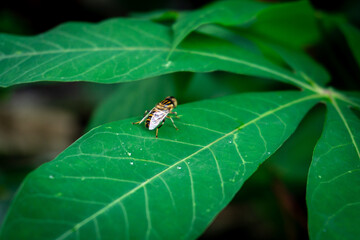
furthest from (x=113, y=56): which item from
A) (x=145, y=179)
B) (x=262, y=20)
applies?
(x=262, y=20)

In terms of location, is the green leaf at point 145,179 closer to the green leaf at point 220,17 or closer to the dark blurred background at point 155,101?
the green leaf at point 220,17

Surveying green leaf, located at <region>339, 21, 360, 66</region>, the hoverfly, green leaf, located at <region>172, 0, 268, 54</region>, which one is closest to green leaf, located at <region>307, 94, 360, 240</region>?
the hoverfly

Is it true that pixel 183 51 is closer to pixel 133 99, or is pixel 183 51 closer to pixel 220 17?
pixel 220 17

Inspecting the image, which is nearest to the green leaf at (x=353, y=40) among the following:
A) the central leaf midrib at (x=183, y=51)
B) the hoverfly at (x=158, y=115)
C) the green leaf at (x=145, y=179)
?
the central leaf midrib at (x=183, y=51)

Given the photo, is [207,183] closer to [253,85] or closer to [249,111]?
[249,111]

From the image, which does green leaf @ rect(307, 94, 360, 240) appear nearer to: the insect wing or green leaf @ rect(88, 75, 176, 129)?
the insect wing

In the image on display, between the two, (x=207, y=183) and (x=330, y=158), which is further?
(x=330, y=158)

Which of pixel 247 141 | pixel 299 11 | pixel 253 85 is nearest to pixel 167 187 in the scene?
pixel 247 141
